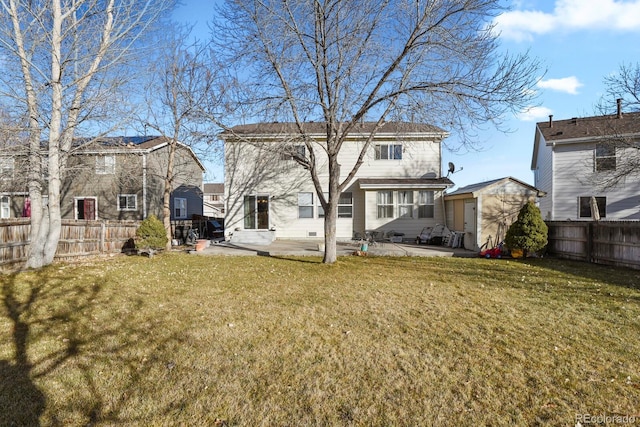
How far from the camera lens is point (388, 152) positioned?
647 inches

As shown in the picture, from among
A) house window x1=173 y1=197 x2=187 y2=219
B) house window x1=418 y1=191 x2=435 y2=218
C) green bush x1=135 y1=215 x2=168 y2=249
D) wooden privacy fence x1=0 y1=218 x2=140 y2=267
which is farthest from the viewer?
house window x1=173 y1=197 x2=187 y2=219

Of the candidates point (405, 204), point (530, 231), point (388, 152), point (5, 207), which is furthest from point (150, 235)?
point (5, 207)

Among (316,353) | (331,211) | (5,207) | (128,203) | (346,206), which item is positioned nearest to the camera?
(316,353)

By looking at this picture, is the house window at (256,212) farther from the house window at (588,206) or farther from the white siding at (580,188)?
the house window at (588,206)

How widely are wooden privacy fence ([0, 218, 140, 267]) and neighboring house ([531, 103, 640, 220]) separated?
2051 centimetres

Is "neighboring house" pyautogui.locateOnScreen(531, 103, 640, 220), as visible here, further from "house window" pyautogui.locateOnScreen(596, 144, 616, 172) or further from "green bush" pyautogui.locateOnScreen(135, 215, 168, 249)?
"green bush" pyautogui.locateOnScreen(135, 215, 168, 249)

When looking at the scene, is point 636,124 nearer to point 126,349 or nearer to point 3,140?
point 126,349

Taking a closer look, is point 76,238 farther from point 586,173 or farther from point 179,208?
point 586,173

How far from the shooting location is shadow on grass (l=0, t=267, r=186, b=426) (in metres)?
2.51

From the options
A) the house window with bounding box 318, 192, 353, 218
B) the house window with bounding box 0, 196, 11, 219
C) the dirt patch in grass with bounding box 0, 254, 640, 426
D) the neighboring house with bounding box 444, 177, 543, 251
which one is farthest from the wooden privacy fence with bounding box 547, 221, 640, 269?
the house window with bounding box 0, 196, 11, 219

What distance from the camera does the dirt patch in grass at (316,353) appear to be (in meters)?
2.56

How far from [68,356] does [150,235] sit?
8971 millimetres

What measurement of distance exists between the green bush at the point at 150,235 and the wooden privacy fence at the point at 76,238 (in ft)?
3.48

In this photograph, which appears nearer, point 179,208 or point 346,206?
point 346,206
